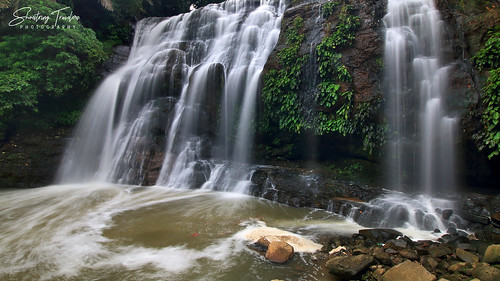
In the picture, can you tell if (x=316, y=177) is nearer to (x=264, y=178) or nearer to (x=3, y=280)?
(x=264, y=178)

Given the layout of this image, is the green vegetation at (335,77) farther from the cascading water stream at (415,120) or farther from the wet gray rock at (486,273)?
the wet gray rock at (486,273)

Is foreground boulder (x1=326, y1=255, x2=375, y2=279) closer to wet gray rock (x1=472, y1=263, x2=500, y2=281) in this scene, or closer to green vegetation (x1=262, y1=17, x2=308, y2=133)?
wet gray rock (x1=472, y1=263, x2=500, y2=281)

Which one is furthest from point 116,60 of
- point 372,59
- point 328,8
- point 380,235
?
point 380,235

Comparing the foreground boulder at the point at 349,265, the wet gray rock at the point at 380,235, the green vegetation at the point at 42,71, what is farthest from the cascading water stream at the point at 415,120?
the green vegetation at the point at 42,71

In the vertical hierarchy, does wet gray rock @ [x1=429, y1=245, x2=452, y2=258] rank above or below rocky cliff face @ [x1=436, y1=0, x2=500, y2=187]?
below

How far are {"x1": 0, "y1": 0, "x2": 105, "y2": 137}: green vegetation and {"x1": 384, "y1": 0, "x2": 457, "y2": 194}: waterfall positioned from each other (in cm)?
1303

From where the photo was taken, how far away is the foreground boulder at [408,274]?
3.35 meters

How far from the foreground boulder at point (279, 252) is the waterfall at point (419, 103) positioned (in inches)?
215

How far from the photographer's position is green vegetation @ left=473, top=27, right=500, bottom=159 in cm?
635

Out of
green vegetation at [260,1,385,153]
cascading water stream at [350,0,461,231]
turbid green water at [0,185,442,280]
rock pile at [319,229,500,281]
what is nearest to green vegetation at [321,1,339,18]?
green vegetation at [260,1,385,153]

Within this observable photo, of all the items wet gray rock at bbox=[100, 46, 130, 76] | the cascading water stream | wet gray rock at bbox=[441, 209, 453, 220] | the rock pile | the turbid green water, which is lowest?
the turbid green water

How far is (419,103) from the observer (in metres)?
7.96

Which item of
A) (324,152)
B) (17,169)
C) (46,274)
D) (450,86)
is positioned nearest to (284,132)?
(324,152)

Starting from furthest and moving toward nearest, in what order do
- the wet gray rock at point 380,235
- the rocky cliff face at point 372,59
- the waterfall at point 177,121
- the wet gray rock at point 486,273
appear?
the waterfall at point 177,121, the rocky cliff face at point 372,59, the wet gray rock at point 380,235, the wet gray rock at point 486,273
